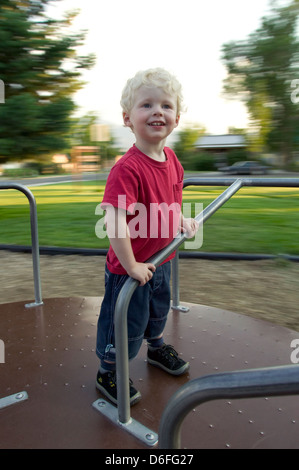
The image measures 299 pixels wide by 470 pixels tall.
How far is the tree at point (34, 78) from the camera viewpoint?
21.1ft

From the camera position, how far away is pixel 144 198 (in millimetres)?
1346

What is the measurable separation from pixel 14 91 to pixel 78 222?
2622 mm

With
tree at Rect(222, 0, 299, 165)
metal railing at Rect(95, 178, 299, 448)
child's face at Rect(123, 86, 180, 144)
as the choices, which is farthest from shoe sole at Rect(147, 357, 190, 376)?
tree at Rect(222, 0, 299, 165)

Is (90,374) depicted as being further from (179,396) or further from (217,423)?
(179,396)

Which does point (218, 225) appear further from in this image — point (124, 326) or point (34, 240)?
point (124, 326)

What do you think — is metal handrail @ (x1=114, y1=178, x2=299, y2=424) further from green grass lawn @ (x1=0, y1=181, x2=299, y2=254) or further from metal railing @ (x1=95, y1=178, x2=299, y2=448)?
green grass lawn @ (x1=0, y1=181, x2=299, y2=254)

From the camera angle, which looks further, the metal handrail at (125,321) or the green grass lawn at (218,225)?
the green grass lawn at (218,225)

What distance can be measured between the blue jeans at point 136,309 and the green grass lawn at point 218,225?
1581 millimetres

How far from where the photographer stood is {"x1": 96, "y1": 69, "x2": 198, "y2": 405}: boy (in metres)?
1.27

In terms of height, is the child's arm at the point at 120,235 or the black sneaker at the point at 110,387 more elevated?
the child's arm at the point at 120,235

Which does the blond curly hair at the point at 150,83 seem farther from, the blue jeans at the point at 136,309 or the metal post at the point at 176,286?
the metal post at the point at 176,286

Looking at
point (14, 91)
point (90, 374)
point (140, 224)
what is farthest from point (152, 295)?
point (14, 91)

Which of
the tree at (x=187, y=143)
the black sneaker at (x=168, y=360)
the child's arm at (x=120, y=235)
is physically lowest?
the black sneaker at (x=168, y=360)

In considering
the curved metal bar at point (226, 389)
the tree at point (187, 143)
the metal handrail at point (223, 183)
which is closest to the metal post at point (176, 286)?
the metal handrail at point (223, 183)
